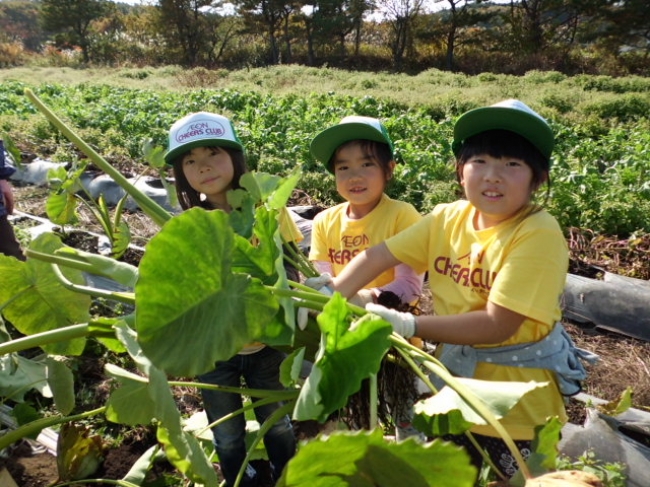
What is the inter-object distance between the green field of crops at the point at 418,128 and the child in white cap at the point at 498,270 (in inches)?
14.2

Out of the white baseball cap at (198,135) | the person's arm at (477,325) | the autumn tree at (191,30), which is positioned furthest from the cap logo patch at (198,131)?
the autumn tree at (191,30)

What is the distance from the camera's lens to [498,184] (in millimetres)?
1146

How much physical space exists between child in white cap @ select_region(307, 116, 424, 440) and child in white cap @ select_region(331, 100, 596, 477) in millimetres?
175

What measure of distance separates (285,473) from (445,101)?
9.17 metres

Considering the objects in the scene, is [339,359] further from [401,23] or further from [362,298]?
[401,23]

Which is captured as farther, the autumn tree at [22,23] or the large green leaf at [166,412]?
the autumn tree at [22,23]

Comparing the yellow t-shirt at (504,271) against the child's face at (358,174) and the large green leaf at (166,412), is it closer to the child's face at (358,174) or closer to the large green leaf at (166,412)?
the child's face at (358,174)

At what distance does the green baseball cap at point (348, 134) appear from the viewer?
1.51 meters

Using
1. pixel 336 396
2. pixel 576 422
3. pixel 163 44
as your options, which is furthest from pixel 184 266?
pixel 163 44

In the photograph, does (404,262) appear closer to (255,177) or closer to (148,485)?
(255,177)

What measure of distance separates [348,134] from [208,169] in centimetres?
38

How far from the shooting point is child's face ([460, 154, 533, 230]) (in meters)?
1.15

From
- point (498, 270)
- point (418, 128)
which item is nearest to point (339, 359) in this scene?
point (498, 270)

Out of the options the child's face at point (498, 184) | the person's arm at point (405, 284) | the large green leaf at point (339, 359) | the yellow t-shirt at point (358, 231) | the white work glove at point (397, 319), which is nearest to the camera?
the large green leaf at point (339, 359)
